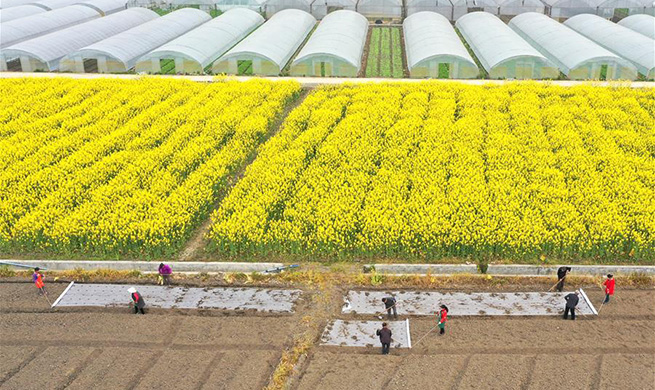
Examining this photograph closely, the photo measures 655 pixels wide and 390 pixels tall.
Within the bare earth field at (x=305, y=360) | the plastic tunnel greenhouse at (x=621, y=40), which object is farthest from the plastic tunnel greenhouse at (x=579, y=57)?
the bare earth field at (x=305, y=360)

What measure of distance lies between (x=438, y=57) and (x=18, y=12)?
49.3 metres

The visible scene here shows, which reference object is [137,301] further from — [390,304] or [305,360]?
[390,304]

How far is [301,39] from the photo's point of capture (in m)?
55.4

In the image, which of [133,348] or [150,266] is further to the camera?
[150,266]

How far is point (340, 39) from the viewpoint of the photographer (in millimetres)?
48844

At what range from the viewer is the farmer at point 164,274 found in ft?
63.8

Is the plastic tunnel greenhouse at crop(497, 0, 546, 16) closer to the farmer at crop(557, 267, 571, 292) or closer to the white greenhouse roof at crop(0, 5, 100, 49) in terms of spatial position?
the white greenhouse roof at crop(0, 5, 100, 49)

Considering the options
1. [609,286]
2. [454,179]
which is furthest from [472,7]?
[609,286]

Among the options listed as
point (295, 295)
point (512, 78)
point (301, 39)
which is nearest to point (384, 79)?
point (512, 78)

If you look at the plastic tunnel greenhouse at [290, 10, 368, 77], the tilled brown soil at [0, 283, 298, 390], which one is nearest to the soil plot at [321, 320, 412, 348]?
the tilled brown soil at [0, 283, 298, 390]

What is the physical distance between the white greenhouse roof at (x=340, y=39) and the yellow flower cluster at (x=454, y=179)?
8.19m

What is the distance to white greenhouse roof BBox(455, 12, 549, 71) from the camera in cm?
4334

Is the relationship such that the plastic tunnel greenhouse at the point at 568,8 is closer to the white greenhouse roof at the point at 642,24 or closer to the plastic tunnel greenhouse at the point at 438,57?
the white greenhouse roof at the point at 642,24

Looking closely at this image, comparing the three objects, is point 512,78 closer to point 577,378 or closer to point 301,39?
point 301,39
